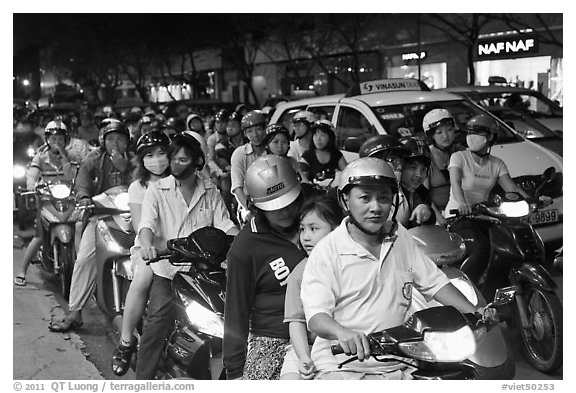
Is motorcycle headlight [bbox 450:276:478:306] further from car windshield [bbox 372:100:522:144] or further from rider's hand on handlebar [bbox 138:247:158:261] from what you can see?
car windshield [bbox 372:100:522:144]

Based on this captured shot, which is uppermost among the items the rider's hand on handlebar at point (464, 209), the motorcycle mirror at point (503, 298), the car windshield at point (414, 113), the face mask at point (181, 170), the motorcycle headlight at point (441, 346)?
the face mask at point (181, 170)

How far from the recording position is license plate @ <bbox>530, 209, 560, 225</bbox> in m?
6.09

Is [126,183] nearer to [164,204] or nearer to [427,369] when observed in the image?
[164,204]

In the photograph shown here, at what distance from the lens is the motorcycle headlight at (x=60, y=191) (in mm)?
6234

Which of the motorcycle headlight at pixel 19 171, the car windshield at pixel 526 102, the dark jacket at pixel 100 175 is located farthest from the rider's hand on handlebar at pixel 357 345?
the car windshield at pixel 526 102

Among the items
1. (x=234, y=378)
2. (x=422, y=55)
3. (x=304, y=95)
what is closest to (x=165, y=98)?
(x=304, y=95)

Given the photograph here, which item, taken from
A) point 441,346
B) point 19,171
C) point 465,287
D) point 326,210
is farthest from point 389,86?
point 441,346

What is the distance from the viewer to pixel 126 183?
5824 mm

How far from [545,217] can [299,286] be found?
12.3ft

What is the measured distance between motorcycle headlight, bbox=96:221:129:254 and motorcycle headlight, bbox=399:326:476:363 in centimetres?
282

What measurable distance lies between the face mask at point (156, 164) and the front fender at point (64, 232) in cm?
213

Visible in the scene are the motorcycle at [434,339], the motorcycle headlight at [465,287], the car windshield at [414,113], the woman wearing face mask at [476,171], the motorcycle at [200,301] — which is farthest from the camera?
the car windshield at [414,113]

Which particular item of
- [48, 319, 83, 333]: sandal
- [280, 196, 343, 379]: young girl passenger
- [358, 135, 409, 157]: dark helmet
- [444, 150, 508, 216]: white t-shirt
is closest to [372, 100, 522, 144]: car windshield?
[444, 150, 508, 216]: white t-shirt

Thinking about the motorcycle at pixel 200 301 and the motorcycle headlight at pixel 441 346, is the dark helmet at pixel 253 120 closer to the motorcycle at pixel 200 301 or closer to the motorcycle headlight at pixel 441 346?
the motorcycle at pixel 200 301
